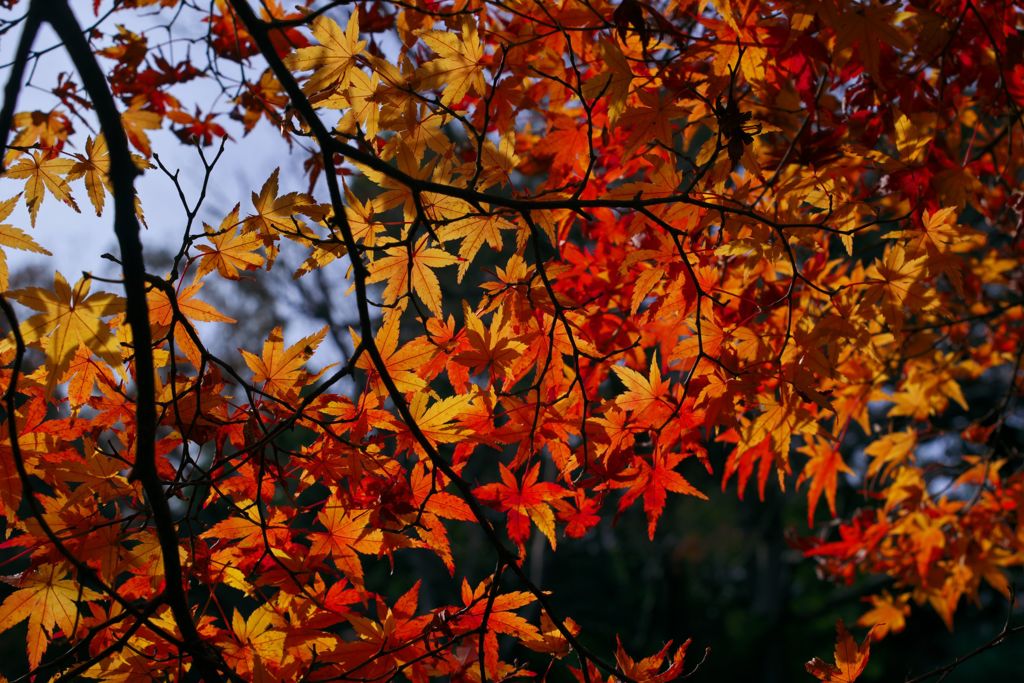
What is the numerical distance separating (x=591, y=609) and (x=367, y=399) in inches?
409

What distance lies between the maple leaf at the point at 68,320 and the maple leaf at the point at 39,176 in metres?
0.54

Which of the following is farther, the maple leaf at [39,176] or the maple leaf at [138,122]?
the maple leaf at [138,122]

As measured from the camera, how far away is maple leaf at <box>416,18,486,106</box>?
1365 mm

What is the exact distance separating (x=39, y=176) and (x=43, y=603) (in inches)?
31.2

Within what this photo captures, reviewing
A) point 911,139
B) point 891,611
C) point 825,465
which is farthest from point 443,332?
point 891,611

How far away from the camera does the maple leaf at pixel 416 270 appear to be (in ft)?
4.72

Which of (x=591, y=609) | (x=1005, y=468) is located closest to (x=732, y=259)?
(x=1005, y=468)

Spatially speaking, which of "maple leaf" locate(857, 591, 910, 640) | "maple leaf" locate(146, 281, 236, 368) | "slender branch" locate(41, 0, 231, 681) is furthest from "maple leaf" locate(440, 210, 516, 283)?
"maple leaf" locate(857, 591, 910, 640)

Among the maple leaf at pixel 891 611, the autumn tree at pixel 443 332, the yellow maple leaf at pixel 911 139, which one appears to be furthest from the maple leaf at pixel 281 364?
the maple leaf at pixel 891 611

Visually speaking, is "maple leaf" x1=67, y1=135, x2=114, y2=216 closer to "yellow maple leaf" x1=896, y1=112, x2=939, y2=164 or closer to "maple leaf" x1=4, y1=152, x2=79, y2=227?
"maple leaf" x1=4, y1=152, x2=79, y2=227

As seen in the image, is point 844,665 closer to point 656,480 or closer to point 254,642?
point 656,480

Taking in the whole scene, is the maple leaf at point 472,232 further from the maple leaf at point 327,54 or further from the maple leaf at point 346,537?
the maple leaf at point 346,537

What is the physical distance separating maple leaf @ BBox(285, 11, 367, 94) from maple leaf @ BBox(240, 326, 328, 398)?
434 mm

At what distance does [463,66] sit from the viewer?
4.64 feet
